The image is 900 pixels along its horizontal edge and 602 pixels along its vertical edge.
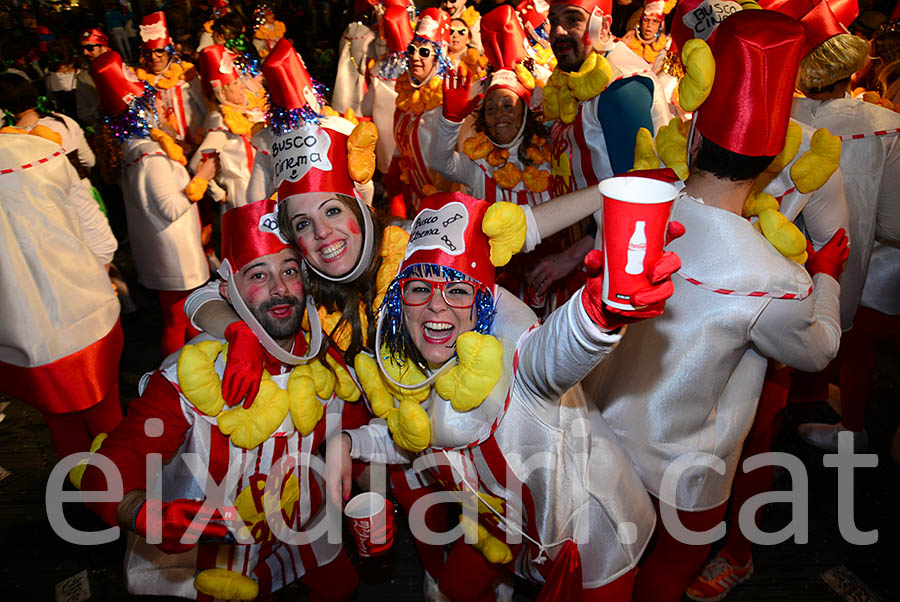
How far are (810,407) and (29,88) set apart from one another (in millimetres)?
4779

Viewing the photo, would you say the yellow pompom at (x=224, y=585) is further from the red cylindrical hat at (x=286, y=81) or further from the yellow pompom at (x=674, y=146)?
the yellow pompom at (x=674, y=146)

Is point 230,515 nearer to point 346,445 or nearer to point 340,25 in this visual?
point 346,445

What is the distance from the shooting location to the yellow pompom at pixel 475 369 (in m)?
1.62

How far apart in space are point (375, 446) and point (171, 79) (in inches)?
175

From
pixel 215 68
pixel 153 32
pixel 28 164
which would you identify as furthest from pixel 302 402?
pixel 153 32

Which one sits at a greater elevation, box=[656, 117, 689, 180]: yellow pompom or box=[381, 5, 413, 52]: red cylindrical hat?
box=[656, 117, 689, 180]: yellow pompom

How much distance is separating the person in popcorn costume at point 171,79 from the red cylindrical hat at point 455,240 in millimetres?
3837

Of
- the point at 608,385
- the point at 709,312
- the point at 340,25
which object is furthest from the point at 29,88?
the point at 340,25

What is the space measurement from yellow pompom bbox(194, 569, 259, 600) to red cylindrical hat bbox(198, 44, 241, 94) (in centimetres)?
325

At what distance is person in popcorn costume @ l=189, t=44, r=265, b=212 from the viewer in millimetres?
4086

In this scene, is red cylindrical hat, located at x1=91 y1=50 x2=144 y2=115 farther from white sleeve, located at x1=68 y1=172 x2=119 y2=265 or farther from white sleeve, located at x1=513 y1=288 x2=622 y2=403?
white sleeve, located at x1=513 y1=288 x2=622 y2=403

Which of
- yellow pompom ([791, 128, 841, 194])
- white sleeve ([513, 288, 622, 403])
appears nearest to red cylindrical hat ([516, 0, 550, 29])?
yellow pompom ([791, 128, 841, 194])

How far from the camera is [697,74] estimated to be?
1.69 m

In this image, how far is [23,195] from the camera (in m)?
2.54
